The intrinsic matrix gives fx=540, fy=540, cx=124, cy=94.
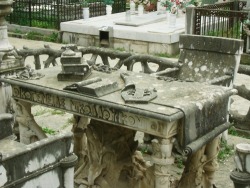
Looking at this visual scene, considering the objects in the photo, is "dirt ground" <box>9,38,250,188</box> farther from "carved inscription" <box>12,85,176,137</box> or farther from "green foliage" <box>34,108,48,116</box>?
"carved inscription" <box>12,85,176,137</box>

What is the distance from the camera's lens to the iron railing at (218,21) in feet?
45.1

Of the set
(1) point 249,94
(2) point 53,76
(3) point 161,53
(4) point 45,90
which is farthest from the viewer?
(3) point 161,53

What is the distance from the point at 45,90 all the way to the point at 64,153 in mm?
1829

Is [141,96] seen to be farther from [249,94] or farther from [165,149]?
[249,94]

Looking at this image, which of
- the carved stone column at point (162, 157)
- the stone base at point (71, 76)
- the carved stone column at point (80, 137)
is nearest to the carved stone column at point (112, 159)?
the carved stone column at point (80, 137)

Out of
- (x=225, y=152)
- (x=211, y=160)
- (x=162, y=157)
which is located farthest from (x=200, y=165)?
(x=225, y=152)

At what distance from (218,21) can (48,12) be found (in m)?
6.05

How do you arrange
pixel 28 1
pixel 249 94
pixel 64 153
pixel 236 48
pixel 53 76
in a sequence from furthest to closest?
pixel 28 1 < pixel 249 94 < pixel 236 48 < pixel 53 76 < pixel 64 153

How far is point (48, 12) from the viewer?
17.6m

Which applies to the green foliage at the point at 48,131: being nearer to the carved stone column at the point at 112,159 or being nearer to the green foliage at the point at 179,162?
the green foliage at the point at 179,162

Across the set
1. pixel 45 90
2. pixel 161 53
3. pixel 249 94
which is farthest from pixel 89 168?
pixel 161 53

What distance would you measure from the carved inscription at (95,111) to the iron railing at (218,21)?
8.68 meters

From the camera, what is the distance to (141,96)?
5.21m

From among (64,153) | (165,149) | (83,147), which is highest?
(64,153)
